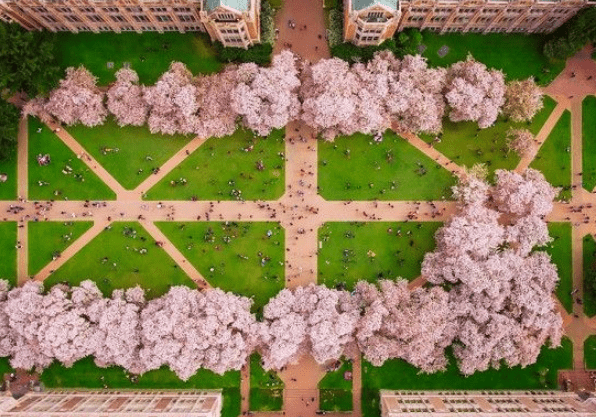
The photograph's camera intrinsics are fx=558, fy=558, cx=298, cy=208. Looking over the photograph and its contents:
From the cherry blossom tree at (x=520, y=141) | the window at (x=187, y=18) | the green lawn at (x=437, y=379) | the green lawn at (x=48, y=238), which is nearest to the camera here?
the window at (x=187, y=18)

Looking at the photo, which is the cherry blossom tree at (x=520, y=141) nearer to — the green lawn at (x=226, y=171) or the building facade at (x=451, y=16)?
the building facade at (x=451, y=16)

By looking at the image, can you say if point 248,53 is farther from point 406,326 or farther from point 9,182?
point 406,326

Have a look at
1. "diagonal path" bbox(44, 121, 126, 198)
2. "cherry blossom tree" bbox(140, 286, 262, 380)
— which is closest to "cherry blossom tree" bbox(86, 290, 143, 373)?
"cherry blossom tree" bbox(140, 286, 262, 380)

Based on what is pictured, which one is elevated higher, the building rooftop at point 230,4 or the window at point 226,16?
the building rooftop at point 230,4

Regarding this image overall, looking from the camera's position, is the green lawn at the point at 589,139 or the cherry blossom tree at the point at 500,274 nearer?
the cherry blossom tree at the point at 500,274

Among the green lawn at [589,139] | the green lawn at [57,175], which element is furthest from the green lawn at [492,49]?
the green lawn at [57,175]

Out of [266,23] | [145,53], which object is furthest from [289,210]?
[145,53]

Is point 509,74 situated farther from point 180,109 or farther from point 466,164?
point 180,109
